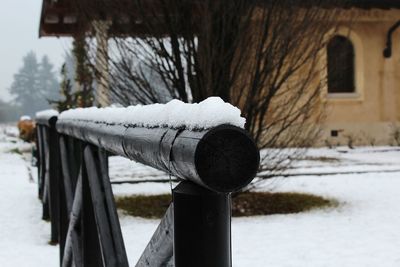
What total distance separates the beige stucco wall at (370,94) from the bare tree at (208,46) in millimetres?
11849

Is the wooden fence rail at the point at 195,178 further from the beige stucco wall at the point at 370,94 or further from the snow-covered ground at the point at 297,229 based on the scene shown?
the beige stucco wall at the point at 370,94

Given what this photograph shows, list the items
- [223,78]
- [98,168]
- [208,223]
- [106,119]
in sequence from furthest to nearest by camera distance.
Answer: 1. [223,78]
2. [98,168]
3. [106,119]
4. [208,223]

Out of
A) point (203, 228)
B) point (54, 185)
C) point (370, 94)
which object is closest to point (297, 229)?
point (54, 185)

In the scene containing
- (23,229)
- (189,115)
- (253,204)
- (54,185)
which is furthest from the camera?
(253,204)

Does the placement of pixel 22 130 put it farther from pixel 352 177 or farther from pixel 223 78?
pixel 223 78

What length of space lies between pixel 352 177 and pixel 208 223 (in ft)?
32.9

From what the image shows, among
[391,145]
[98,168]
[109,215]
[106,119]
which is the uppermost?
[106,119]

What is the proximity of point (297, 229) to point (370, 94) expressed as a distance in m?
13.6

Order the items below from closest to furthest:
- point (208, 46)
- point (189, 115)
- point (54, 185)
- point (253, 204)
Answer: point (189, 115), point (54, 185), point (208, 46), point (253, 204)

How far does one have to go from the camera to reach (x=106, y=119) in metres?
2.05

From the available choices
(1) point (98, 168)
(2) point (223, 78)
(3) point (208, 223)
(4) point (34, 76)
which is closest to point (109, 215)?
(1) point (98, 168)

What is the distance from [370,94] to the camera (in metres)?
18.6

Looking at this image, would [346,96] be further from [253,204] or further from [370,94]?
[253,204]

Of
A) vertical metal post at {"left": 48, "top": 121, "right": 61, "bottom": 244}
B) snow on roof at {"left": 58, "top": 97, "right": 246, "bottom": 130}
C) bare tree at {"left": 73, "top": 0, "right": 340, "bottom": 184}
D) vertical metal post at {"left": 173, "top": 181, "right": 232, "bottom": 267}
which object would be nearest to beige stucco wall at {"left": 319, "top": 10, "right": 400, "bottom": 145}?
bare tree at {"left": 73, "top": 0, "right": 340, "bottom": 184}
